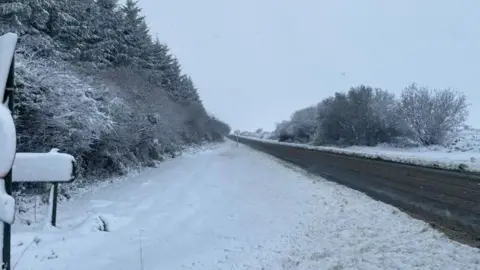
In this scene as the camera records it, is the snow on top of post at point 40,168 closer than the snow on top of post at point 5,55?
No

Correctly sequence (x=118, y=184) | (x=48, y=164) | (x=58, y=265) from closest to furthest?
(x=48, y=164)
(x=58, y=265)
(x=118, y=184)

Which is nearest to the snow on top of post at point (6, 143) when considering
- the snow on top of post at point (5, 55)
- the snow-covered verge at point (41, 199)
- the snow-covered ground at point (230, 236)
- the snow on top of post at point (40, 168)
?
the snow on top of post at point (5, 55)

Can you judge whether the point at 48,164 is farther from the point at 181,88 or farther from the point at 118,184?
the point at 181,88

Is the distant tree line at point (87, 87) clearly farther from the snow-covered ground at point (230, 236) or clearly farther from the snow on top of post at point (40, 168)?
the snow on top of post at point (40, 168)

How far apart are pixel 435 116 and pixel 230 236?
41.5 metres

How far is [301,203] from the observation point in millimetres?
12430

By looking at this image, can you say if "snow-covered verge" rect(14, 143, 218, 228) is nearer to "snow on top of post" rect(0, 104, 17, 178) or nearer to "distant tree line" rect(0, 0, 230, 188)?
"distant tree line" rect(0, 0, 230, 188)

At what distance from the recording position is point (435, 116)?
4356 cm

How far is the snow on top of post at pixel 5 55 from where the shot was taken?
1.87 metres

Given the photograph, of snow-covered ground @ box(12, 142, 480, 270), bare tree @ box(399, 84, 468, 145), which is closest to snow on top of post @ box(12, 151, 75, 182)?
snow-covered ground @ box(12, 142, 480, 270)

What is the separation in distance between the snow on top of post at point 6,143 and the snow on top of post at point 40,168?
1.85 ft

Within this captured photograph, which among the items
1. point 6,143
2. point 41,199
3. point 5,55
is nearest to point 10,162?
point 6,143

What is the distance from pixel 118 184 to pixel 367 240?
410 inches

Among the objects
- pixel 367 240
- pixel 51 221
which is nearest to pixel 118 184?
pixel 51 221
